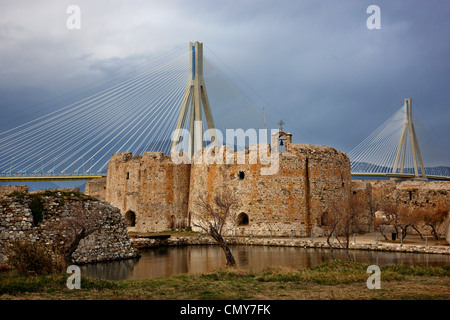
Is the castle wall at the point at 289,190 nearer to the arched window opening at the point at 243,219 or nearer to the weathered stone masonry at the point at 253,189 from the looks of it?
the weathered stone masonry at the point at 253,189

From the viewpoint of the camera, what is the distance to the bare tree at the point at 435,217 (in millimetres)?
19406

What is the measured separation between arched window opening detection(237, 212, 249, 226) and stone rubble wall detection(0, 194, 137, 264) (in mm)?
7874

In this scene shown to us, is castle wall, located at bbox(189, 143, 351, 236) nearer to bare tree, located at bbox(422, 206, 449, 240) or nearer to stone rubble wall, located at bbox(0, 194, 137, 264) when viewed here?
bare tree, located at bbox(422, 206, 449, 240)

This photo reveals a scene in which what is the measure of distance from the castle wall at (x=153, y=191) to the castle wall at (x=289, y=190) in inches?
131

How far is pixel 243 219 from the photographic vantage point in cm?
2320

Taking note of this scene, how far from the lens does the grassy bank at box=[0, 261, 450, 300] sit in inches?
286

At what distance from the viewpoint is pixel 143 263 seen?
565 inches

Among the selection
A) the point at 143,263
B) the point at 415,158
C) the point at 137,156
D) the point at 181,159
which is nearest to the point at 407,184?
the point at 181,159

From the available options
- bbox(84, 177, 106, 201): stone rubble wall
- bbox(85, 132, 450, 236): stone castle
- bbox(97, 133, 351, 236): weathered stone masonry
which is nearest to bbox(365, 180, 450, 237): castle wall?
bbox(85, 132, 450, 236): stone castle

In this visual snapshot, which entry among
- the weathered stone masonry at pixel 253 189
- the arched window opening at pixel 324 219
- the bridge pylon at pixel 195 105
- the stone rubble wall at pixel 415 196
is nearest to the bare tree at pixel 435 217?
the stone rubble wall at pixel 415 196

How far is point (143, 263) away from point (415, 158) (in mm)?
45105

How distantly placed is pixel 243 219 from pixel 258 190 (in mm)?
2064
